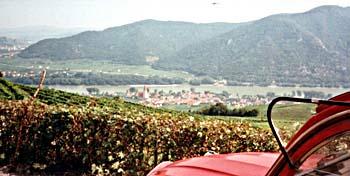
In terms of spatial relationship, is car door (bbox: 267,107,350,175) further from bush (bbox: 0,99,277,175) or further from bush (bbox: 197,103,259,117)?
bush (bbox: 197,103,259,117)

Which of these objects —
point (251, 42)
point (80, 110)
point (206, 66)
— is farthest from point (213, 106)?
point (206, 66)

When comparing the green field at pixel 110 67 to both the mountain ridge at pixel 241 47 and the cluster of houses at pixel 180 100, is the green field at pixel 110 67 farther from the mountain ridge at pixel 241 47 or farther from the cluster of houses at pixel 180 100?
the cluster of houses at pixel 180 100

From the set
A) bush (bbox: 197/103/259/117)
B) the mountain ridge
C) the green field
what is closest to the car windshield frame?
the mountain ridge

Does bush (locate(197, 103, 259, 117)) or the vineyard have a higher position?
the vineyard

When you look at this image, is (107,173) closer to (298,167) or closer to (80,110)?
(80,110)

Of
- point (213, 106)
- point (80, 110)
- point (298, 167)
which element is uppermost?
point (298, 167)

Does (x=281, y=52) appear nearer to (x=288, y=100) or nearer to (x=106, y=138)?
(x=106, y=138)

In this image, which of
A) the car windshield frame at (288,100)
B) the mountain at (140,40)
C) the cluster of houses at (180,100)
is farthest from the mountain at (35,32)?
the car windshield frame at (288,100)
